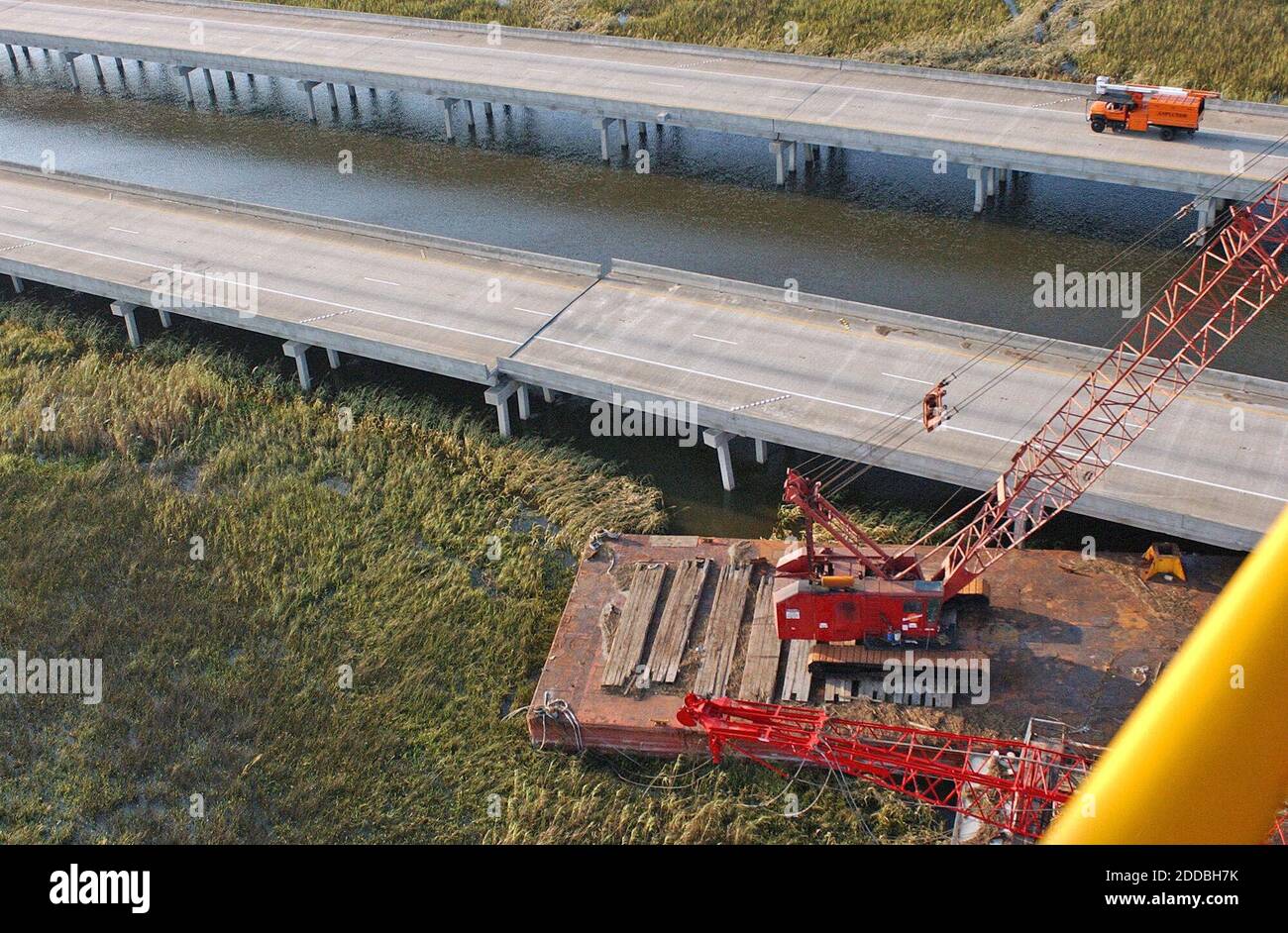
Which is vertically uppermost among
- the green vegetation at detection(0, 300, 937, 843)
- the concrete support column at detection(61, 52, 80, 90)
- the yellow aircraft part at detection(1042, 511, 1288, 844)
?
the yellow aircraft part at detection(1042, 511, 1288, 844)

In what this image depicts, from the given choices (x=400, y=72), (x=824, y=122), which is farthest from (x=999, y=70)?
(x=400, y=72)

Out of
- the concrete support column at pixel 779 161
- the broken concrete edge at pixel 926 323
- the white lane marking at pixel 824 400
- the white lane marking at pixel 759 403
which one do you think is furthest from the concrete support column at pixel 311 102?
the white lane marking at pixel 759 403

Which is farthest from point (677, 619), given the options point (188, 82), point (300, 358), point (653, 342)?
point (188, 82)

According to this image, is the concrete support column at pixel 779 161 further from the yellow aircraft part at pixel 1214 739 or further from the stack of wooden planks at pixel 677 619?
the yellow aircraft part at pixel 1214 739

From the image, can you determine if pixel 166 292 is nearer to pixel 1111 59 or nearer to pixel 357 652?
pixel 357 652

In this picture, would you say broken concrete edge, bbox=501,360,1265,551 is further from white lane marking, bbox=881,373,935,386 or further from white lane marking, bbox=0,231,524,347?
white lane marking, bbox=881,373,935,386

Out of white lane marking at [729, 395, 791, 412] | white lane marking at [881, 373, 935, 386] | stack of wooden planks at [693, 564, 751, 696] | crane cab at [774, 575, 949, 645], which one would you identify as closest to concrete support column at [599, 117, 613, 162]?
white lane marking at [729, 395, 791, 412]
